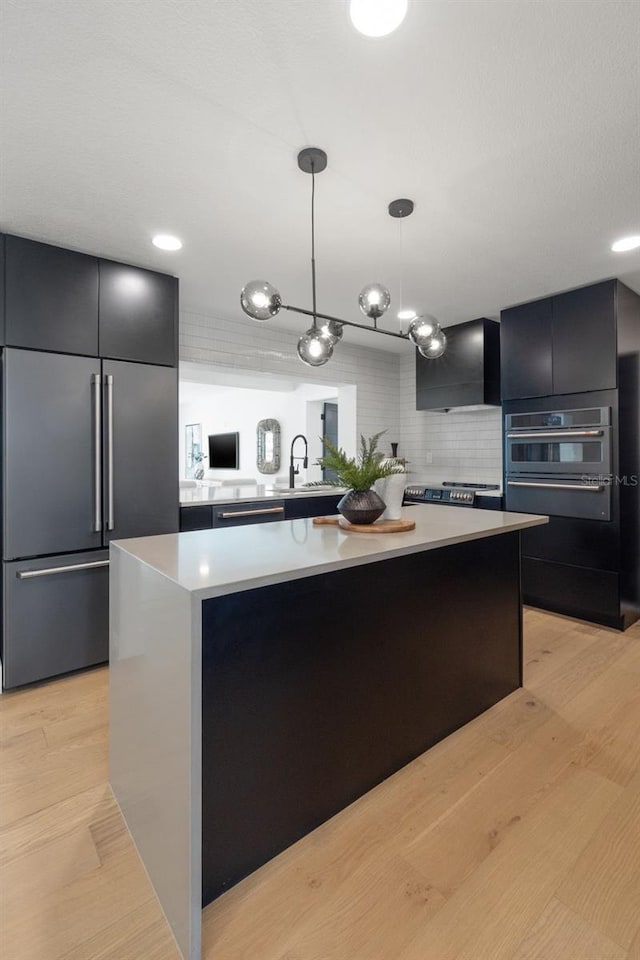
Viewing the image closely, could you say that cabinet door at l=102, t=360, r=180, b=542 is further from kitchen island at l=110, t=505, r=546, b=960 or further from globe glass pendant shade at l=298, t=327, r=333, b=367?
globe glass pendant shade at l=298, t=327, r=333, b=367

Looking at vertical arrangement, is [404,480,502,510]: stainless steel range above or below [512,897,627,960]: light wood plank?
above

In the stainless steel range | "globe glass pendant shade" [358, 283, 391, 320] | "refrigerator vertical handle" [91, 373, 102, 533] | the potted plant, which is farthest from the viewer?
the stainless steel range

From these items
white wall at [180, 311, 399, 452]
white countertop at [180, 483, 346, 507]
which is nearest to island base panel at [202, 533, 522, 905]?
white countertop at [180, 483, 346, 507]

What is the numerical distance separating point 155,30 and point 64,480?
2.12m

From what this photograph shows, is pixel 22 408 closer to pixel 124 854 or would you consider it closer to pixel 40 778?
pixel 40 778

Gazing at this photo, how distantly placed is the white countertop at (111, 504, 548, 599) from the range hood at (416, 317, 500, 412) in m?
2.31

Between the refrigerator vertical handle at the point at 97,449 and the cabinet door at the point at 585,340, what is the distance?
3.25 meters

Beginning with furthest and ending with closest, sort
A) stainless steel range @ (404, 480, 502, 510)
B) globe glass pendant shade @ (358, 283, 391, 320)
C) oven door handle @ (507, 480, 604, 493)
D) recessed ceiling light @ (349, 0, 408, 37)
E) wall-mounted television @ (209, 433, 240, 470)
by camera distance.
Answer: wall-mounted television @ (209, 433, 240, 470) → stainless steel range @ (404, 480, 502, 510) → oven door handle @ (507, 480, 604, 493) → globe glass pendant shade @ (358, 283, 391, 320) → recessed ceiling light @ (349, 0, 408, 37)

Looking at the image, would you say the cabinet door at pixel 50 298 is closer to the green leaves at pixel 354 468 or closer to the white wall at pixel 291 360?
the white wall at pixel 291 360

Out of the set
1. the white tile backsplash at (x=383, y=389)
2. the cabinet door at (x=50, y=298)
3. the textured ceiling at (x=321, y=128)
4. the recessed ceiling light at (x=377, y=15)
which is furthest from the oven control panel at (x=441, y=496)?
the recessed ceiling light at (x=377, y=15)

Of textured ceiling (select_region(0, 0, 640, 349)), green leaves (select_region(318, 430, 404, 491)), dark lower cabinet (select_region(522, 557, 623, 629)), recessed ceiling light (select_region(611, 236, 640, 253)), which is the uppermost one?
recessed ceiling light (select_region(611, 236, 640, 253))

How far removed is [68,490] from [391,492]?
6.13ft

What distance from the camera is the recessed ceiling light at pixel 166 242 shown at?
2627 mm

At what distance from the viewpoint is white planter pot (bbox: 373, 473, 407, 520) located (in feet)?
7.31
